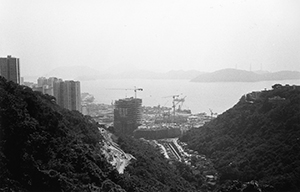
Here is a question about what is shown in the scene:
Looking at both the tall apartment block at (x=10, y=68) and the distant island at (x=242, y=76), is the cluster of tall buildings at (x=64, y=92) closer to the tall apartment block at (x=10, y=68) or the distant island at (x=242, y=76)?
the tall apartment block at (x=10, y=68)

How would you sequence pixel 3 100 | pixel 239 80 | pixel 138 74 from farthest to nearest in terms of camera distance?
pixel 138 74
pixel 239 80
pixel 3 100

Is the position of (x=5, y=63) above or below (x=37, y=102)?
above

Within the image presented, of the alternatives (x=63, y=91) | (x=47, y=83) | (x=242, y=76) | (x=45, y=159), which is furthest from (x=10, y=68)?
(x=242, y=76)

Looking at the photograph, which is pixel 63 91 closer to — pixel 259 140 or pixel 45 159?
pixel 259 140

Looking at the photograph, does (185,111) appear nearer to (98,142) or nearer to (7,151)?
(98,142)

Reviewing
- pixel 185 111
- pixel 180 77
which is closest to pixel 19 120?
pixel 185 111

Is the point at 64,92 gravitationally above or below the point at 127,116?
above
